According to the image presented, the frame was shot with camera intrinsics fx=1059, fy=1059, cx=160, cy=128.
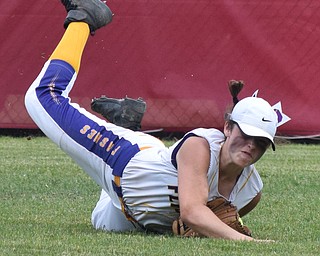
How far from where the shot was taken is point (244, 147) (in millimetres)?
Answer: 4555

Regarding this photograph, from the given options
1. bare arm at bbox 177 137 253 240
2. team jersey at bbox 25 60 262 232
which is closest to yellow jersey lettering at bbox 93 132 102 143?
team jersey at bbox 25 60 262 232

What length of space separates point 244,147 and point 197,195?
290mm

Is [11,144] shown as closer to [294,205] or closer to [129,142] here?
[294,205]

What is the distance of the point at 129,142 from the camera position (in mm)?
5051

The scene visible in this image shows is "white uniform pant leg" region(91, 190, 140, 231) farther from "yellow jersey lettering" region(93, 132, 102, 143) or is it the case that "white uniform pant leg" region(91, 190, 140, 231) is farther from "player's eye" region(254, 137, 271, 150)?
"player's eye" region(254, 137, 271, 150)

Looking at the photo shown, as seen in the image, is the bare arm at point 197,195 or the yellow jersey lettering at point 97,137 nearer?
the bare arm at point 197,195

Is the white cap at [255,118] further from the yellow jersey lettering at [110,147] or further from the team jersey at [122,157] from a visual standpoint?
the yellow jersey lettering at [110,147]

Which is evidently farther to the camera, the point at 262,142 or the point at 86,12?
the point at 86,12

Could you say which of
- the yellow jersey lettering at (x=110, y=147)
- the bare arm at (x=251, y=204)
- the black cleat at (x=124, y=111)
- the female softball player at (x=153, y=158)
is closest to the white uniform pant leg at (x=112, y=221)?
the female softball player at (x=153, y=158)

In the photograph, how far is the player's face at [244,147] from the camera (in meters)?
4.54

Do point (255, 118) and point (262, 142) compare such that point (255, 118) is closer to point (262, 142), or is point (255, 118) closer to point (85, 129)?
point (262, 142)

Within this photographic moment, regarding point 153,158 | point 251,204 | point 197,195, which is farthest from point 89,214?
point 197,195

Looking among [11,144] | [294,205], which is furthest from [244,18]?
[294,205]

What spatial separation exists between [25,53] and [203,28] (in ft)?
5.76
